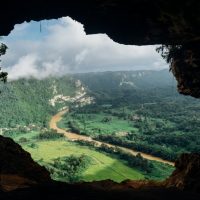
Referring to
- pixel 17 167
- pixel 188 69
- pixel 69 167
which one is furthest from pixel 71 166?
pixel 17 167

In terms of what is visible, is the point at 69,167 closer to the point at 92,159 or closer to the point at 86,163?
the point at 86,163

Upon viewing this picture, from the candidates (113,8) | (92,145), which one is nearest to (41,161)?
(92,145)

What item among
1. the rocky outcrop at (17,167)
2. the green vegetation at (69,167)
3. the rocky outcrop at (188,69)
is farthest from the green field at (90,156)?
the rocky outcrop at (17,167)

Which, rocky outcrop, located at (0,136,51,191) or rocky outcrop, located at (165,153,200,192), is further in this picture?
rocky outcrop, located at (0,136,51,191)

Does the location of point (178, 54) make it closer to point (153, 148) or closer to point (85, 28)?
point (85, 28)

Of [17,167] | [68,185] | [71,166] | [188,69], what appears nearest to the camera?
[68,185]

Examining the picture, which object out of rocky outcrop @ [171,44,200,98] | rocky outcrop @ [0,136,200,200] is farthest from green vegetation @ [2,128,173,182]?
rocky outcrop @ [0,136,200,200]

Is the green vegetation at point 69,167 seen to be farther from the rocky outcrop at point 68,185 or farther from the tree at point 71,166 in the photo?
the rocky outcrop at point 68,185

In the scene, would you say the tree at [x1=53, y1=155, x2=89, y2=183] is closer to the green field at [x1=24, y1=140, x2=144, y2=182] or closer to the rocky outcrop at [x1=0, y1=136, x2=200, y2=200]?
the green field at [x1=24, y1=140, x2=144, y2=182]
